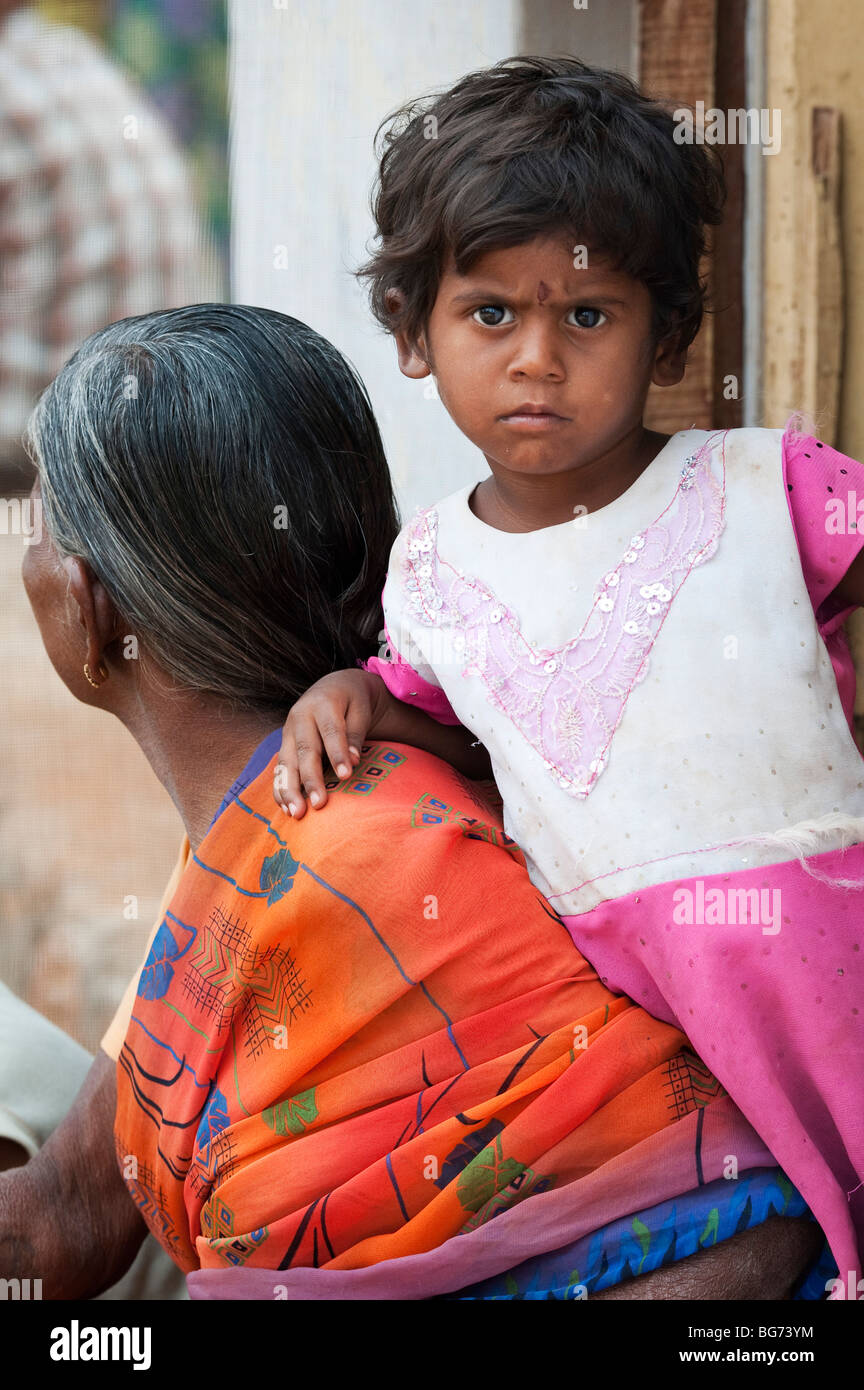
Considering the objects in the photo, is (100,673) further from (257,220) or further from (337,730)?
(257,220)

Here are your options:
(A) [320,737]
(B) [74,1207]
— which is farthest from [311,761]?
(B) [74,1207]

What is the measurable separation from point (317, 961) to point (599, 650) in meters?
0.41

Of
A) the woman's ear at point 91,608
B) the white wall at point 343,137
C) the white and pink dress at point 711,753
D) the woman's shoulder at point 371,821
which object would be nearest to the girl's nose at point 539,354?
the white and pink dress at point 711,753

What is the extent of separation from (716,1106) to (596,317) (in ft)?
2.48

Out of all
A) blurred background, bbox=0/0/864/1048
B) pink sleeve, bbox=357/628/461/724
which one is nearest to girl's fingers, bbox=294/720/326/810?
pink sleeve, bbox=357/628/461/724

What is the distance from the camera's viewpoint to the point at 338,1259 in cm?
130

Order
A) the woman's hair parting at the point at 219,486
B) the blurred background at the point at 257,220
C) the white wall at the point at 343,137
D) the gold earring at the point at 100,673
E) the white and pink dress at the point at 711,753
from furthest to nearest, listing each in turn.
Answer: the white wall at the point at 343,137 < the blurred background at the point at 257,220 < the gold earring at the point at 100,673 < the woman's hair parting at the point at 219,486 < the white and pink dress at the point at 711,753

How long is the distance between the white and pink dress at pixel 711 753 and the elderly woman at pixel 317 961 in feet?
0.24

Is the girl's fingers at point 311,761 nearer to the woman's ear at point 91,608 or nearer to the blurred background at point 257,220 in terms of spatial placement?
the woman's ear at point 91,608

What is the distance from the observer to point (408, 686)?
150 cm

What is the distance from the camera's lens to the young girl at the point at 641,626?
125 cm

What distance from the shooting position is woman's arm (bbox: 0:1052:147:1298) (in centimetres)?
167

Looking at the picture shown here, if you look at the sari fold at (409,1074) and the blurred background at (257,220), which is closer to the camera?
the sari fold at (409,1074)

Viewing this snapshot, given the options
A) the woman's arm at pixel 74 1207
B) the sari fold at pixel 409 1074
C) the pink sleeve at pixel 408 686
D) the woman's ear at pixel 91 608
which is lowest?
the woman's arm at pixel 74 1207
